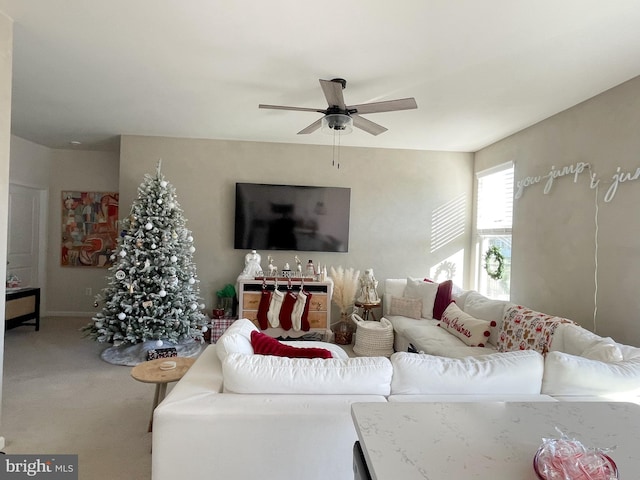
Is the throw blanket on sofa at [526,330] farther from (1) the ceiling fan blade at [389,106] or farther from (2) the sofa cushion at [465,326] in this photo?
(1) the ceiling fan blade at [389,106]

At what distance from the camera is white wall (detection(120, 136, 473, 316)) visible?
4.81 meters

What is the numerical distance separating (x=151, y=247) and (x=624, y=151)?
14.2 feet

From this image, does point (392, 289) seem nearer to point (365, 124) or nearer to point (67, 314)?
point (365, 124)

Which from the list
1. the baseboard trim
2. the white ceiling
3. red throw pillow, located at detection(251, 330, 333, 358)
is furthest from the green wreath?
the baseboard trim

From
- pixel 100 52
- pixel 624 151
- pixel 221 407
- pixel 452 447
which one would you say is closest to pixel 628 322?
pixel 624 151

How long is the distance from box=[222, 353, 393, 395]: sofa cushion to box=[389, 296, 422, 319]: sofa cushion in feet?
8.86

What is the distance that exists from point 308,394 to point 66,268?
5.44 m

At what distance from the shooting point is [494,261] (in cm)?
453

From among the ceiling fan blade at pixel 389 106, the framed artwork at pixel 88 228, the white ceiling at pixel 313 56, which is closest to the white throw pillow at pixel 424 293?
the white ceiling at pixel 313 56

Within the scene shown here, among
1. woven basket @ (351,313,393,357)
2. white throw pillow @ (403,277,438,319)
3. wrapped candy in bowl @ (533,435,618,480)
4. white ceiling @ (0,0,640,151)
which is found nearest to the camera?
wrapped candy in bowl @ (533,435,618,480)

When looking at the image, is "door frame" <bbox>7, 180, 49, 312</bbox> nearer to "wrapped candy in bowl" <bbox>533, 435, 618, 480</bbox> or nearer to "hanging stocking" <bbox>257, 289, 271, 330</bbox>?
"hanging stocking" <bbox>257, 289, 271, 330</bbox>

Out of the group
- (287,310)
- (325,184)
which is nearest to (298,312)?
(287,310)

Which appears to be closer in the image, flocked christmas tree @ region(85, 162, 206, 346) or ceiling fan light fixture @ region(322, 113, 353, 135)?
ceiling fan light fixture @ region(322, 113, 353, 135)

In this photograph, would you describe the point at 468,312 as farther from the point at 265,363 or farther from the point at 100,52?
the point at 100,52
